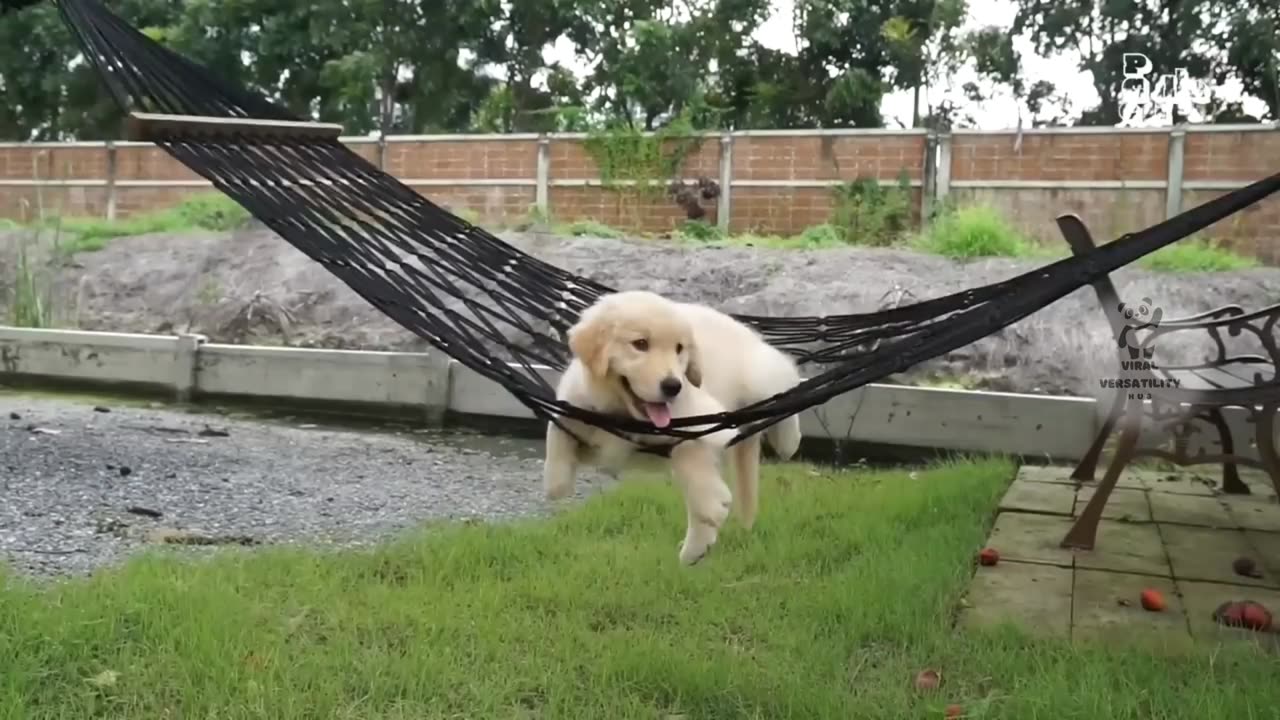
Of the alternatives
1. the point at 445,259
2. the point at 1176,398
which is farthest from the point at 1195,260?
the point at 445,259

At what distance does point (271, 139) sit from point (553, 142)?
199 inches

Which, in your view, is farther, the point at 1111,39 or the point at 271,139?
the point at 1111,39

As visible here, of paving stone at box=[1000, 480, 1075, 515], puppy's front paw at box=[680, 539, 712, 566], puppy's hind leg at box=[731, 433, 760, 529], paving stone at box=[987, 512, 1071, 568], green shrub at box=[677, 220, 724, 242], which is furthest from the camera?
green shrub at box=[677, 220, 724, 242]

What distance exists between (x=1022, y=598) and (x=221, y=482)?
2.57m

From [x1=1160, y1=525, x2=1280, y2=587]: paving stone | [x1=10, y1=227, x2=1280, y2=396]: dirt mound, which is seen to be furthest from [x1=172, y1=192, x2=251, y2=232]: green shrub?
[x1=1160, y1=525, x2=1280, y2=587]: paving stone

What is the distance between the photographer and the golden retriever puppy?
167 centimetres

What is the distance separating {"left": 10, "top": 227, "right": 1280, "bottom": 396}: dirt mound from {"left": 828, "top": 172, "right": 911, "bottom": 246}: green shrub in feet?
→ 1.92

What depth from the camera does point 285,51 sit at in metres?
10.9

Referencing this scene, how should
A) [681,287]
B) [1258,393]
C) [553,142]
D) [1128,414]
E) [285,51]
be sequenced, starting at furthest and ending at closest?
[285,51], [553,142], [681,287], [1128,414], [1258,393]

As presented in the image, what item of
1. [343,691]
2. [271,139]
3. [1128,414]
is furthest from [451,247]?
[1128,414]

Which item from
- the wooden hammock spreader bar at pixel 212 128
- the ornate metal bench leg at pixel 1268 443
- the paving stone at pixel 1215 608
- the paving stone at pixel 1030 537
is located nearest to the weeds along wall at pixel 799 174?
the ornate metal bench leg at pixel 1268 443

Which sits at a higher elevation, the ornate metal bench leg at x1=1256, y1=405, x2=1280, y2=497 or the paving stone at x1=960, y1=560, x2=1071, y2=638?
the ornate metal bench leg at x1=1256, y1=405, x2=1280, y2=497

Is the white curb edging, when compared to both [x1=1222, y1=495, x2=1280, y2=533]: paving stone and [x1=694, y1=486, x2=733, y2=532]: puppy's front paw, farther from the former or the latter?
[x1=694, y1=486, x2=733, y2=532]: puppy's front paw

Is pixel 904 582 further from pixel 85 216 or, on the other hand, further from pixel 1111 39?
pixel 85 216
